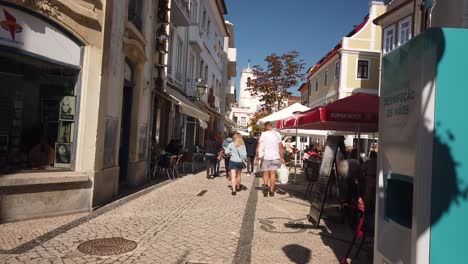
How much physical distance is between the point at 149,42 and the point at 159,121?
11.7 ft

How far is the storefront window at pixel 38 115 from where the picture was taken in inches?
267

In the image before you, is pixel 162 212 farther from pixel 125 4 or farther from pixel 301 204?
pixel 125 4

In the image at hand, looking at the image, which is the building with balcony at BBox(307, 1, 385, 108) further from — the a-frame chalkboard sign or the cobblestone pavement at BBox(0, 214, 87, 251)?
the cobblestone pavement at BBox(0, 214, 87, 251)

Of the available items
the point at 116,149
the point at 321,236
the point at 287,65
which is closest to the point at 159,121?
the point at 116,149

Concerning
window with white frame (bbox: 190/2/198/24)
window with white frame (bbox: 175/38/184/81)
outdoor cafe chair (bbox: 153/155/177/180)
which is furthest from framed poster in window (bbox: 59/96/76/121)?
window with white frame (bbox: 190/2/198/24)

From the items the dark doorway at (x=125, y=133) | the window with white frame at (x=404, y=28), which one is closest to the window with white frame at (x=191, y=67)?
the dark doorway at (x=125, y=133)

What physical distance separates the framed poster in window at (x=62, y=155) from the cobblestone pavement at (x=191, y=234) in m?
1.13

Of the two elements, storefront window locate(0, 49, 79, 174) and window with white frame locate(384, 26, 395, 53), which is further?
window with white frame locate(384, 26, 395, 53)

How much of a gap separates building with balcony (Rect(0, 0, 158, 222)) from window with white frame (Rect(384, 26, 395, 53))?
18.8 m

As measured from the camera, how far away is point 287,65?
101 ft

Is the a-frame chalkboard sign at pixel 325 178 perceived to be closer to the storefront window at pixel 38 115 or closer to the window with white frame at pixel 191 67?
the storefront window at pixel 38 115

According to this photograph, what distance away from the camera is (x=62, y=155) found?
734 centimetres

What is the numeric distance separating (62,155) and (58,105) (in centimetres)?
97

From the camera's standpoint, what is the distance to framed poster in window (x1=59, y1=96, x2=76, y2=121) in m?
7.32
